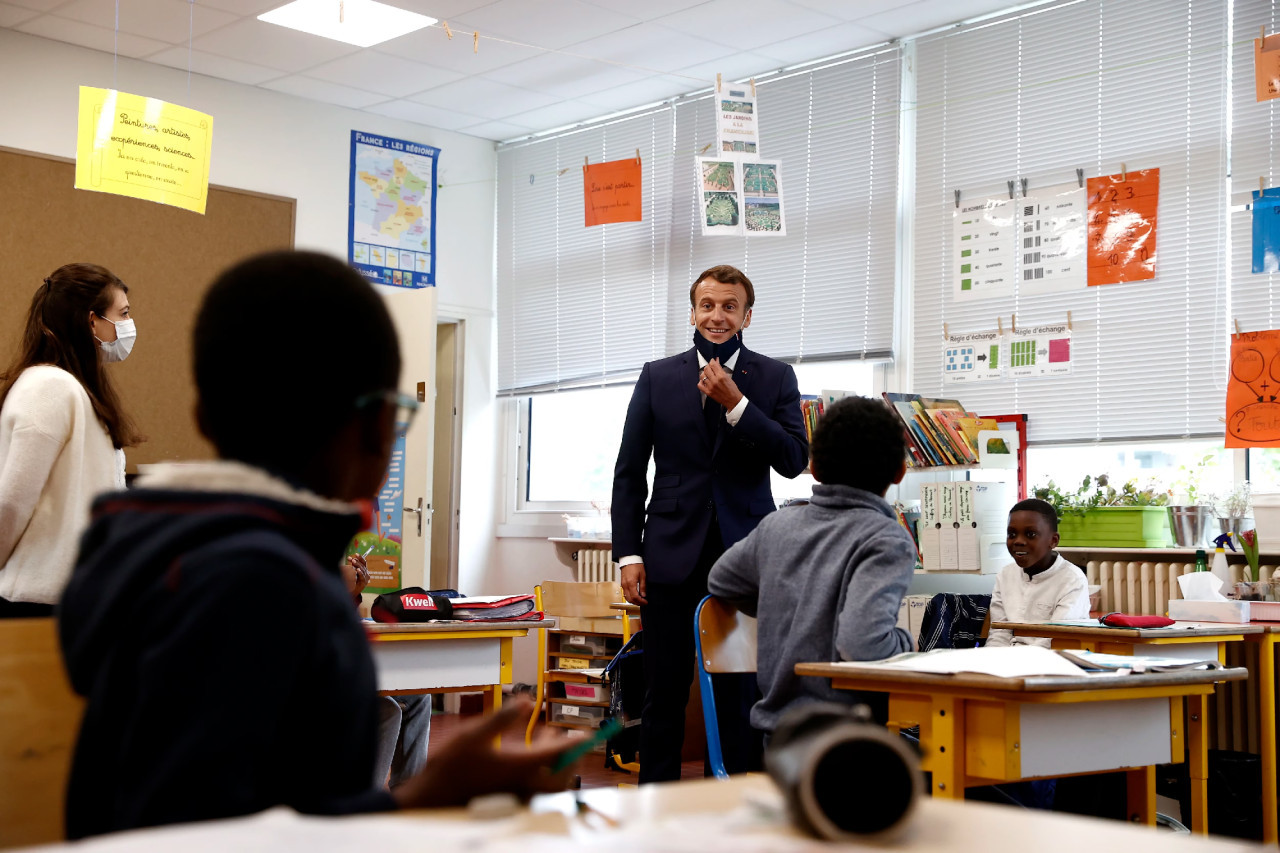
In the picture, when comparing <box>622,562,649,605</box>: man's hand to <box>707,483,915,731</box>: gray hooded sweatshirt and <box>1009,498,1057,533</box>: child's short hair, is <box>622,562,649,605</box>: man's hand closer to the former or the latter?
<box>707,483,915,731</box>: gray hooded sweatshirt

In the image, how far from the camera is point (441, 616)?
10.6 ft

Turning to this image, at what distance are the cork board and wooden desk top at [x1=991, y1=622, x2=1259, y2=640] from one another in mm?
3928

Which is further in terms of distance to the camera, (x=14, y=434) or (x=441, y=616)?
(x=441, y=616)

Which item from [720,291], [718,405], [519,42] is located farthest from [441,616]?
[519,42]

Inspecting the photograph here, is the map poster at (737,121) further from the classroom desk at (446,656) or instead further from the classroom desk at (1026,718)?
the classroom desk at (1026,718)

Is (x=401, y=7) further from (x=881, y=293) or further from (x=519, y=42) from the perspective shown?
(x=881, y=293)

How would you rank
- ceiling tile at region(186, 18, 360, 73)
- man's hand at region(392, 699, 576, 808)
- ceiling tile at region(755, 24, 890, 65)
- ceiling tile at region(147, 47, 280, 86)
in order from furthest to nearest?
ceiling tile at region(147, 47, 280, 86), ceiling tile at region(186, 18, 360, 73), ceiling tile at region(755, 24, 890, 65), man's hand at region(392, 699, 576, 808)

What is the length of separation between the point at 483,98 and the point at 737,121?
2.16 metres

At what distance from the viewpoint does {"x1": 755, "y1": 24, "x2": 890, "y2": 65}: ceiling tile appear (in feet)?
18.6

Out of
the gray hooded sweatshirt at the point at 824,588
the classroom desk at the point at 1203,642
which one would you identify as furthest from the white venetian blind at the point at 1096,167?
the gray hooded sweatshirt at the point at 824,588

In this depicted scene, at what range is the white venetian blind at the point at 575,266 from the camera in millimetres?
6801

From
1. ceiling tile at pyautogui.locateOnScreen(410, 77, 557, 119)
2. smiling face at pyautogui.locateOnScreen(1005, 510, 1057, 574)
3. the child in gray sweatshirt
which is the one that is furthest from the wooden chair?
ceiling tile at pyautogui.locateOnScreen(410, 77, 557, 119)

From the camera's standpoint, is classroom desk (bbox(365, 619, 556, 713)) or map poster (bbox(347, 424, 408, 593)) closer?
classroom desk (bbox(365, 619, 556, 713))

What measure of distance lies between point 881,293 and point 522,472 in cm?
272
